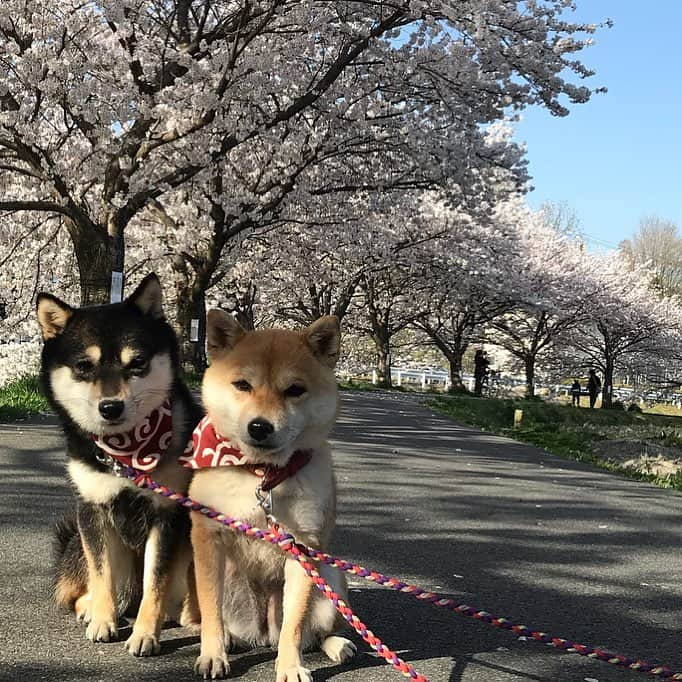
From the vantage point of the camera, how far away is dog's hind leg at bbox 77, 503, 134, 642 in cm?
319

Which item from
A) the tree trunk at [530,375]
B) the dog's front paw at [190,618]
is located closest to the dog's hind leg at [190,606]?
the dog's front paw at [190,618]

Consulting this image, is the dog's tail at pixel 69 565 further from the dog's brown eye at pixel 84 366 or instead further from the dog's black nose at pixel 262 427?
the dog's black nose at pixel 262 427

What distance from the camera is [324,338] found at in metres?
3.11

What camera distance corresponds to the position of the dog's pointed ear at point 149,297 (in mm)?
3318

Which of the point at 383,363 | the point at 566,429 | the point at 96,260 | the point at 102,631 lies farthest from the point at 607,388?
the point at 102,631

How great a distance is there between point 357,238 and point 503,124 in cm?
1209

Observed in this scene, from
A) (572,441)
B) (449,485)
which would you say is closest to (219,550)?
(449,485)

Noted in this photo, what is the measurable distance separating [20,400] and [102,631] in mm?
9452

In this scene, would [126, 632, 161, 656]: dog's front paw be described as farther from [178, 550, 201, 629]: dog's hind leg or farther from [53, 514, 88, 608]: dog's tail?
[53, 514, 88, 608]: dog's tail

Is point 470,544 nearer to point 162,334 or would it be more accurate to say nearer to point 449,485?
point 449,485

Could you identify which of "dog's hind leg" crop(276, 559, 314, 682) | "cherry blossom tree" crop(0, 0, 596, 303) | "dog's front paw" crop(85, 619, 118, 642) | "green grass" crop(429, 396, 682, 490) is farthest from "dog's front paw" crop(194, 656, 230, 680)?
"cherry blossom tree" crop(0, 0, 596, 303)

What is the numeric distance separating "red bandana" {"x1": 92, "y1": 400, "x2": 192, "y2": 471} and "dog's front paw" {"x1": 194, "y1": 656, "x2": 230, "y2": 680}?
738 millimetres

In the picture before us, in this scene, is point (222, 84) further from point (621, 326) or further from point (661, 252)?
point (661, 252)

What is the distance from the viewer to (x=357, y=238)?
26453 millimetres
